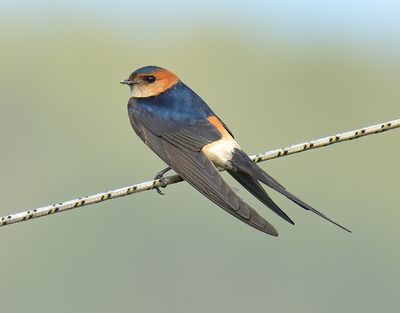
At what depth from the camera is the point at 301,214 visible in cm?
1908

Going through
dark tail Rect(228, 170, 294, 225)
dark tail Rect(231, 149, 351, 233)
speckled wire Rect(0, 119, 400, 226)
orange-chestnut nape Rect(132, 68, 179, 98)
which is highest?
speckled wire Rect(0, 119, 400, 226)

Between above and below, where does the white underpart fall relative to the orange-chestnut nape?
below

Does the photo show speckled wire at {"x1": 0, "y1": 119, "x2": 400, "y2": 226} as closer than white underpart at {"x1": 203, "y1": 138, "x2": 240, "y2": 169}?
Yes

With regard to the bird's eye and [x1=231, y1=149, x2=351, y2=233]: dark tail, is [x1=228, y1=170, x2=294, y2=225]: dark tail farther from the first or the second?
the bird's eye

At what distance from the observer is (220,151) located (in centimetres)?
463

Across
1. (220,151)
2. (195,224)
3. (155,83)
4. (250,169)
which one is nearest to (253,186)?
(250,169)

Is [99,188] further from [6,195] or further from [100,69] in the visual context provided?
[100,69]

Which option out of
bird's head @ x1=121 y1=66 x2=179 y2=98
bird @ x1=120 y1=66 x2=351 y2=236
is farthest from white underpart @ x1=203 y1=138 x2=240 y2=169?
bird's head @ x1=121 y1=66 x2=179 y2=98

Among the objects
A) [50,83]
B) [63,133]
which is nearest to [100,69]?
[50,83]

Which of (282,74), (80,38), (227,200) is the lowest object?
(282,74)

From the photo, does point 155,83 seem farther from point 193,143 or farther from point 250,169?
point 250,169

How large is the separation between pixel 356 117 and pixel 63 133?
5744 mm

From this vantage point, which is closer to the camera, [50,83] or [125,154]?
[125,154]

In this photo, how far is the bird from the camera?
4324 millimetres
